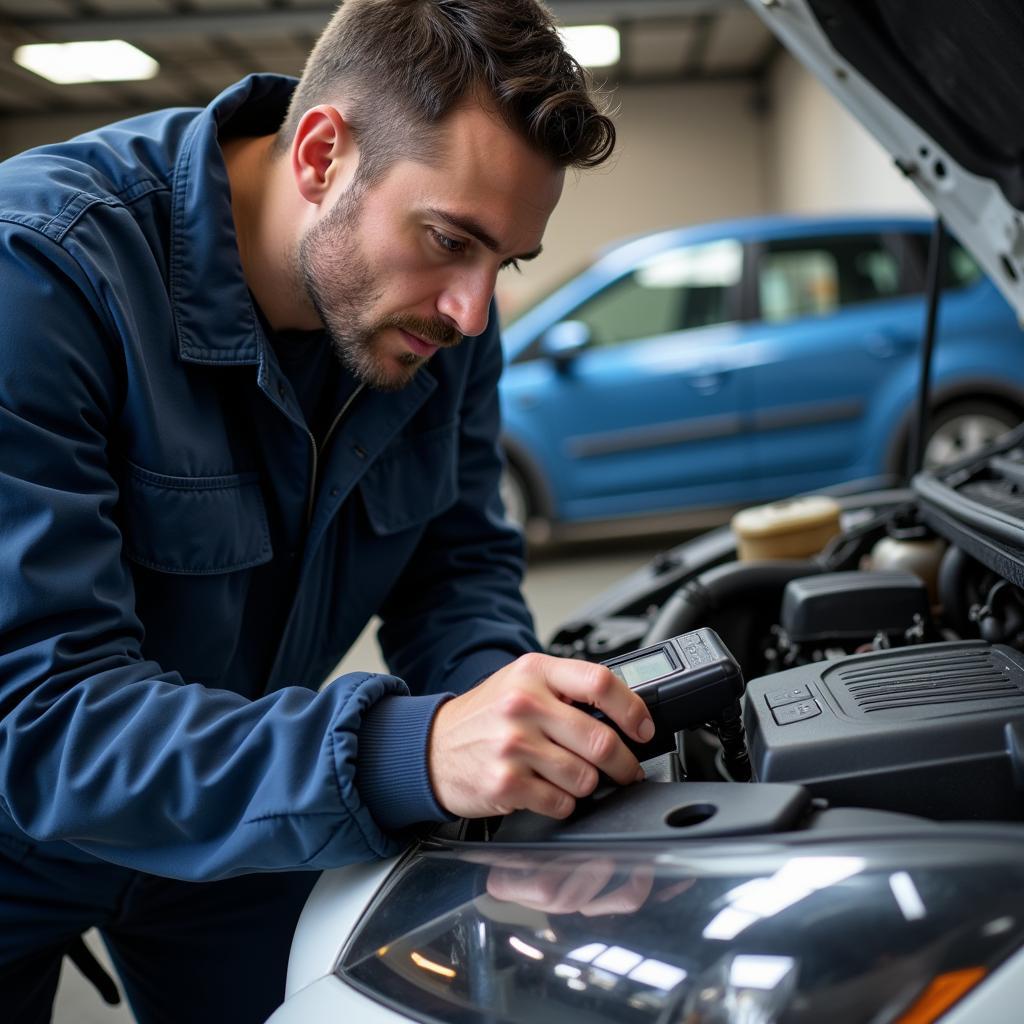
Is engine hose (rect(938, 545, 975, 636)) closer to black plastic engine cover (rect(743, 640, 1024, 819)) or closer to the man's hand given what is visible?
black plastic engine cover (rect(743, 640, 1024, 819))

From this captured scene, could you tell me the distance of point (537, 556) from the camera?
511 centimetres

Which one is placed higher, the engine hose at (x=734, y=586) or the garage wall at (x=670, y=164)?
the garage wall at (x=670, y=164)

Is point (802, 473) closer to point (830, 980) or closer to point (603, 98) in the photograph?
point (603, 98)

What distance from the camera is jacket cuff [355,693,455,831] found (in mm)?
799

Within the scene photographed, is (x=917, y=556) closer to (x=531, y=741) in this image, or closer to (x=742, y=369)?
(x=531, y=741)

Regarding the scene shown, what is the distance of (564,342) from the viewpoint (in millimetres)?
4562

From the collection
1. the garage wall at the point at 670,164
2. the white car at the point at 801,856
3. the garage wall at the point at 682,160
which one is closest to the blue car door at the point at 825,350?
the white car at the point at 801,856

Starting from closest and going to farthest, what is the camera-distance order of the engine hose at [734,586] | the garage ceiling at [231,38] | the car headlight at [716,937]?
the car headlight at [716,937] → the engine hose at [734,586] → the garage ceiling at [231,38]

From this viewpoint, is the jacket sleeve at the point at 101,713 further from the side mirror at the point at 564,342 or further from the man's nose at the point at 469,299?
the side mirror at the point at 564,342

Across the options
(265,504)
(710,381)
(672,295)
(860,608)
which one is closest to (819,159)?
(672,295)

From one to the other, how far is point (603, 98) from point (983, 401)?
375 cm

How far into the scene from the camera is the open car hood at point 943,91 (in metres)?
1.15

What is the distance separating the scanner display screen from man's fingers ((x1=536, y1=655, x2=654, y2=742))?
6cm

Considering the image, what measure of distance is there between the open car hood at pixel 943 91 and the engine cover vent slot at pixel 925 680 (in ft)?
1.96
